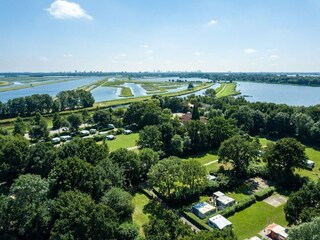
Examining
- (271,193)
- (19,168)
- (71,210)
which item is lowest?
(271,193)

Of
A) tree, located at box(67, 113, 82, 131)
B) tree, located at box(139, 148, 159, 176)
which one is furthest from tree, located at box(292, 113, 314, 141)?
tree, located at box(67, 113, 82, 131)

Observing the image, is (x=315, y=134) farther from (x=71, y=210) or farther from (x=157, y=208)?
(x=71, y=210)

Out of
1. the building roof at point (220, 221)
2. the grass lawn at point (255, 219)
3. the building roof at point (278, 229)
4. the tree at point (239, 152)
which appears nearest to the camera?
the building roof at point (278, 229)

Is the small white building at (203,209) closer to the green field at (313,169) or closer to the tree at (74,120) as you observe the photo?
the green field at (313,169)

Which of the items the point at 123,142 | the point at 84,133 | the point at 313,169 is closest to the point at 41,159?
the point at 123,142

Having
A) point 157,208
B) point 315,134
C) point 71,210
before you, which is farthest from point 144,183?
point 315,134

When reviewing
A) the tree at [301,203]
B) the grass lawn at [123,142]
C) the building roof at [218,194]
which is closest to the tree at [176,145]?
the grass lawn at [123,142]
